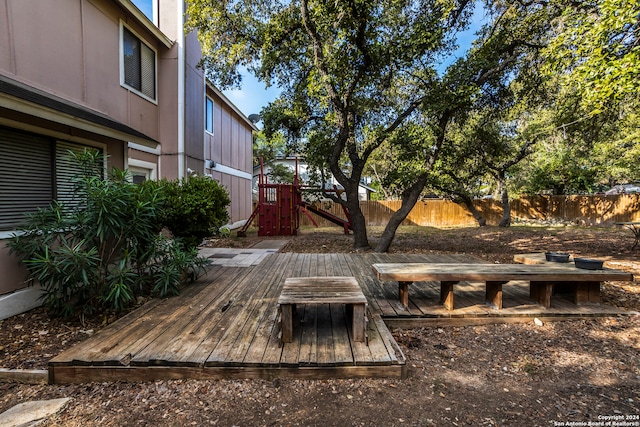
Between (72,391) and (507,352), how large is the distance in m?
3.72

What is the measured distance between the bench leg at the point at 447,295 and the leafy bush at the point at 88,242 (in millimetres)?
3585

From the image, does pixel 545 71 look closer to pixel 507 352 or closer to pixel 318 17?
pixel 318 17

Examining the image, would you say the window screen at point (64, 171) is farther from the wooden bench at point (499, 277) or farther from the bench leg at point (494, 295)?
the bench leg at point (494, 295)

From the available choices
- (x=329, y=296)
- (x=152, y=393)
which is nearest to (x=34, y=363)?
(x=152, y=393)

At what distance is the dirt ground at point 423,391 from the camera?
2066 mm

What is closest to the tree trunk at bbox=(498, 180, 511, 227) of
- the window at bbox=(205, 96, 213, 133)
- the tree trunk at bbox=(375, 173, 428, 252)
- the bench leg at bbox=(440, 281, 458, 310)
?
the tree trunk at bbox=(375, 173, 428, 252)

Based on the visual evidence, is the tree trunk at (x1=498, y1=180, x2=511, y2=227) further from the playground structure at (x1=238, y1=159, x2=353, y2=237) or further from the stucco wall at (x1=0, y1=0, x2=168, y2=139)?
the stucco wall at (x1=0, y1=0, x2=168, y2=139)

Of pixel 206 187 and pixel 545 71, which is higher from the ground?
pixel 545 71

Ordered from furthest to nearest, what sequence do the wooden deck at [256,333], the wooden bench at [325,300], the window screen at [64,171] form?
the window screen at [64,171] → the wooden bench at [325,300] → the wooden deck at [256,333]

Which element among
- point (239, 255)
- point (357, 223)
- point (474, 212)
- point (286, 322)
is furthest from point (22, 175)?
point (474, 212)

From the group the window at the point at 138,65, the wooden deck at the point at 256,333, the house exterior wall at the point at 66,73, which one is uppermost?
the window at the point at 138,65

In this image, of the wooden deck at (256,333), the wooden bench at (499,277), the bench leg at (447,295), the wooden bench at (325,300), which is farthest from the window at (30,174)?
the bench leg at (447,295)

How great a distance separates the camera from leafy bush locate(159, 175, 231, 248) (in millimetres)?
4520

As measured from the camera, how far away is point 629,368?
8.78ft
